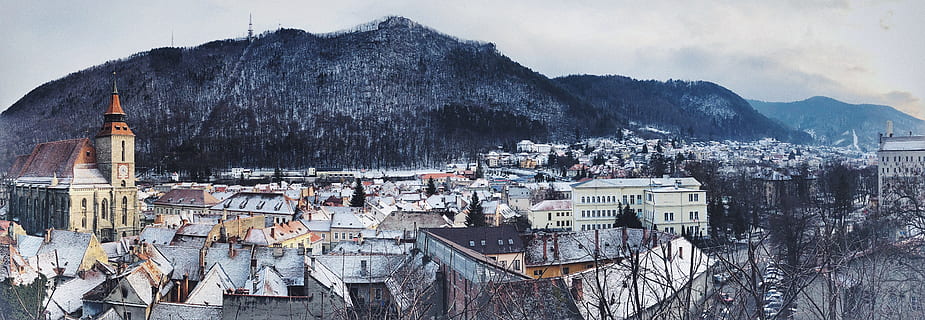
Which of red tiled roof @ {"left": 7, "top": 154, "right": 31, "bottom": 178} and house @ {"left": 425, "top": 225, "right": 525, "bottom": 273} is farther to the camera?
→ red tiled roof @ {"left": 7, "top": 154, "right": 31, "bottom": 178}

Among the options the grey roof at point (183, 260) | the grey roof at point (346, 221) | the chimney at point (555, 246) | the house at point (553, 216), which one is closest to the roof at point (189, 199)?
A: the grey roof at point (346, 221)

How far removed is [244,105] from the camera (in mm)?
87062

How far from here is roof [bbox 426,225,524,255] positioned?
39.5 feet

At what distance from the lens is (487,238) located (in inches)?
496

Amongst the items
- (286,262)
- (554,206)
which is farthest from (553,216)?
(286,262)

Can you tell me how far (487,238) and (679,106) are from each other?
119333 millimetres

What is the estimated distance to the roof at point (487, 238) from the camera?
1204 cm

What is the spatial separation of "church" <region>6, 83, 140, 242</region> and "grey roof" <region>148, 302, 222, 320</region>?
14.4 metres

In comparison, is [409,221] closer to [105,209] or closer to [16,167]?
[16,167]

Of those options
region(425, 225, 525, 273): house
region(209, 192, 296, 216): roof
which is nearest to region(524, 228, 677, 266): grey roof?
region(425, 225, 525, 273): house

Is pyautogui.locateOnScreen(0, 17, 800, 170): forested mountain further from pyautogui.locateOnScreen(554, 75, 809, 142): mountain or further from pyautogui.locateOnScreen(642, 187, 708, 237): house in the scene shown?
pyautogui.locateOnScreen(642, 187, 708, 237): house

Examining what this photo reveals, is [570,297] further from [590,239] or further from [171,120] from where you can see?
[171,120]

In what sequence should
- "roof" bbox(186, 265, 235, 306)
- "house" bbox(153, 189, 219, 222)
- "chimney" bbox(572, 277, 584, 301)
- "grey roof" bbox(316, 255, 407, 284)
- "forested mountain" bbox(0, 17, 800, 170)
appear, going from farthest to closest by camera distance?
1. "forested mountain" bbox(0, 17, 800, 170)
2. "house" bbox(153, 189, 219, 222)
3. "grey roof" bbox(316, 255, 407, 284)
4. "roof" bbox(186, 265, 235, 306)
5. "chimney" bbox(572, 277, 584, 301)

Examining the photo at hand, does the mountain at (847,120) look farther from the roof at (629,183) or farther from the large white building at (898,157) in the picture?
the roof at (629,183)
